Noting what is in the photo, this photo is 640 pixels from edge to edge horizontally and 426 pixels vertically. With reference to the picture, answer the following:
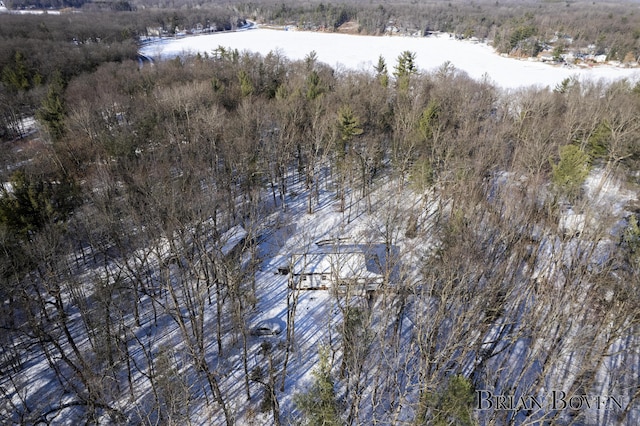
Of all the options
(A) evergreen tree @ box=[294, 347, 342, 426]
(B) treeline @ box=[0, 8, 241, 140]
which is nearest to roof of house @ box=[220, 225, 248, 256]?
(A) evergreen tree @ box=[294, 347, 342, 426]

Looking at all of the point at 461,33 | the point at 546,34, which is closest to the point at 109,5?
the point at 461,33

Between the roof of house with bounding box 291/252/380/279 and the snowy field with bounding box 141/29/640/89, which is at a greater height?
the snowy field with bounding box 141/29/640/89

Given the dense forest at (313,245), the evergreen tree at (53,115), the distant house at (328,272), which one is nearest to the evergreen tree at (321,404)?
the dense forest at (313,245)

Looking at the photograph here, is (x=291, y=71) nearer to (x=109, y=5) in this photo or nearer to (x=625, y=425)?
(x=625, y=425)

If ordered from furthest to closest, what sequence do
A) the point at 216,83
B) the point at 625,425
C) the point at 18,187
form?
the point at 216,83, the point at 18,187, the point at 625,425

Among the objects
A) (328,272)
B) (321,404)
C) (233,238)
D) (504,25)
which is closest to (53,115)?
(233,238)

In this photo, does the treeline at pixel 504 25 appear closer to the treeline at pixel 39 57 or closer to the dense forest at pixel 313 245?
the dense forest at pixel 313 245

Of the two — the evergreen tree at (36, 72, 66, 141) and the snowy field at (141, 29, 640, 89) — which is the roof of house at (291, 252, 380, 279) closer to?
the evergreen tree at (36, 72, 66, 141)
